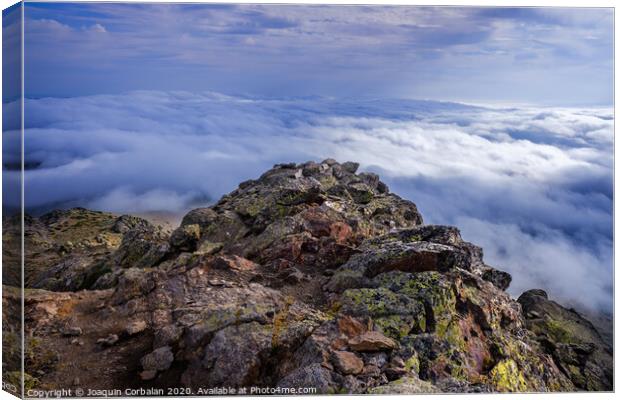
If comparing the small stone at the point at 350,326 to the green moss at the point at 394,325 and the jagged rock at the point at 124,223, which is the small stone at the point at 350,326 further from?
the jagged rock at the point at 124,223

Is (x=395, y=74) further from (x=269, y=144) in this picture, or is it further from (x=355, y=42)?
(x=269, y=144)

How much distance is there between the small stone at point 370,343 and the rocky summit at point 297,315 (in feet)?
0.10

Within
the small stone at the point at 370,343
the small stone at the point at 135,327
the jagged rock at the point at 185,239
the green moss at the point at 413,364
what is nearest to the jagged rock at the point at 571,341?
the green moss at the point at 413,364

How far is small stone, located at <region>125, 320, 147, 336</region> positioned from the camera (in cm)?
1462

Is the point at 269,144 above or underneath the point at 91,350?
above

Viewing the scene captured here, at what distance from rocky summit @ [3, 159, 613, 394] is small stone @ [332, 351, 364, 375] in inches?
0.9

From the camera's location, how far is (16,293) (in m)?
15.1

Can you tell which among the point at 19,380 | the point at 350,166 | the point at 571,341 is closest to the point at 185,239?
the point at 19,380

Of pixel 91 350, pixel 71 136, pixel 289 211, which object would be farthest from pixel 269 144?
pixel 91 350

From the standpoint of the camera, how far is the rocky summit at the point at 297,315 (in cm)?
1400

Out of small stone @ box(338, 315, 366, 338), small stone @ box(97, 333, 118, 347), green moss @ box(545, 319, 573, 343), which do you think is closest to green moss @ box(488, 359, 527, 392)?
small stone @ box(338, 315, 366, 338)

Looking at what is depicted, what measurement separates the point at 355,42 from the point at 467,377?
974cm

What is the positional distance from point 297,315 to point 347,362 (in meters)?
1.81

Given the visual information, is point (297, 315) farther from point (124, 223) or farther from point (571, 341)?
point (124, 223)
